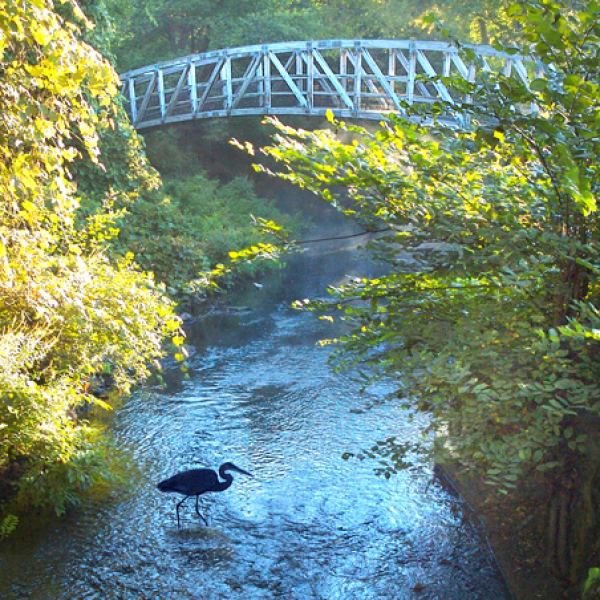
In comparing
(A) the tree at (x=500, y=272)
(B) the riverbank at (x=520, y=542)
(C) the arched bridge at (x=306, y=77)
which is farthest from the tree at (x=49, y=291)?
(C) the arched bridge at (x=306, y=77)

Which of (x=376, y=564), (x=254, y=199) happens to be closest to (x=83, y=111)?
(x=376, y=564)

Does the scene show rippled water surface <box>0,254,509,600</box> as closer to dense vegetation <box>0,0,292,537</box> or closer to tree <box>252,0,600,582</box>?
dense vegetation <box>0,0,292,537</box>

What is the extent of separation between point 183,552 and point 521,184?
13.6 feet

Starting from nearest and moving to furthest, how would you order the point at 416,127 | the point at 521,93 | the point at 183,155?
the point at 521,93
the point at 416,127
the point at 183,155

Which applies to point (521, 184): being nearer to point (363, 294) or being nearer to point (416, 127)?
point (416, 127)

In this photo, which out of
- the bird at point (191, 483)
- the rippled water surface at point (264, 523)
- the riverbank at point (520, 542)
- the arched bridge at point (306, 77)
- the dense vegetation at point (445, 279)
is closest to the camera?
the dense vegetation at point (445, 279)

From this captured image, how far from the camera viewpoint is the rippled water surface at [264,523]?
5.30m

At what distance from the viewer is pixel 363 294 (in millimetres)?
4219

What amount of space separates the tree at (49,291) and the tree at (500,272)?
160cm

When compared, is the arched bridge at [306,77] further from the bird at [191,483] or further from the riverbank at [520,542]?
the riverbank at [520,542]

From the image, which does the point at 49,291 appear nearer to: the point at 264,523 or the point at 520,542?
the point at 264,523

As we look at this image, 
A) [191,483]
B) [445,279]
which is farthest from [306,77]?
[445,279]

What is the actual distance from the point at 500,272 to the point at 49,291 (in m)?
3.71

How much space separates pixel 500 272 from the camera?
3.37 meters
